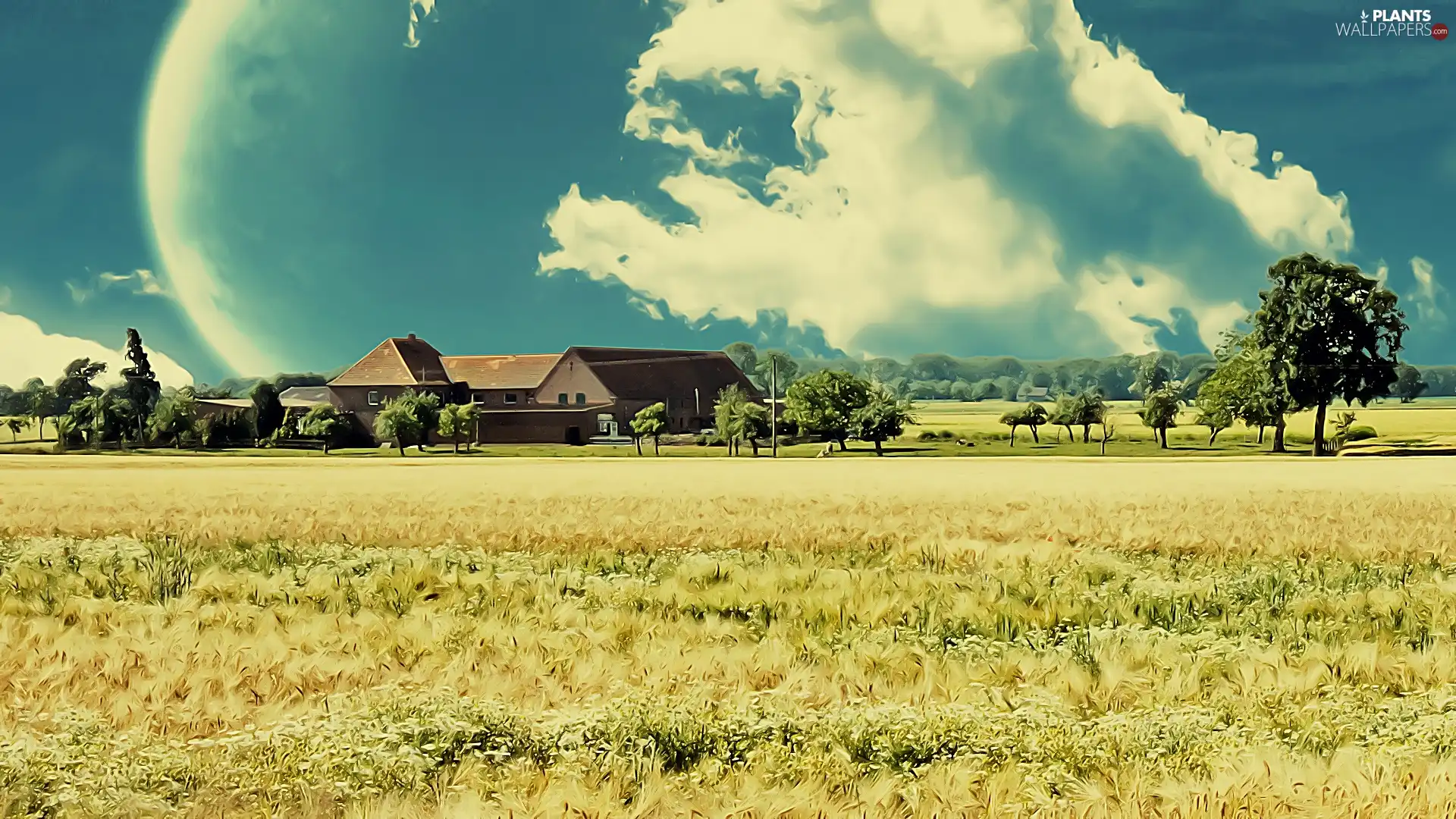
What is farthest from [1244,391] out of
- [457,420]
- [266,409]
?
[266,409]

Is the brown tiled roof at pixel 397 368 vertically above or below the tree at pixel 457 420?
above

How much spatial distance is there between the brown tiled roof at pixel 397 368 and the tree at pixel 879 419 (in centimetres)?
5544

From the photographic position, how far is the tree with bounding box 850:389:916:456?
320 ft

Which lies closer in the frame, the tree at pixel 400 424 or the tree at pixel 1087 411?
the tree at pixel 400 424

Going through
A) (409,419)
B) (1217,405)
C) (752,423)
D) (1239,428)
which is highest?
(409,419)

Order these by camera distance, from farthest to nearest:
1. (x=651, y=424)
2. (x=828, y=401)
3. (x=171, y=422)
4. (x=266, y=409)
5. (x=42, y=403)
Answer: (x=42, y=403) < (x=266, y=409) < (x=171, y=422) < (x=651, y=424) < (x=828, y=401)

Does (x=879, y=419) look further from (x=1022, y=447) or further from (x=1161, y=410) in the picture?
(x=1161, y=410)

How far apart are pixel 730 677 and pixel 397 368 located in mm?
130861

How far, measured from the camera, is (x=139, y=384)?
112125mm

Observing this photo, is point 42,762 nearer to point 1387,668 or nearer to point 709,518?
point 1387,668

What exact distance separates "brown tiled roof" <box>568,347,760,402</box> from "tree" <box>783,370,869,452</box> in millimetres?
29536

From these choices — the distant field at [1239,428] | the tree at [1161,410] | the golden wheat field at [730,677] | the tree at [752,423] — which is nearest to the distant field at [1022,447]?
→ the distant field at [1239,428]

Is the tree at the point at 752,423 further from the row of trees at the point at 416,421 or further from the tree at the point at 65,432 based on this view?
the tree at the point at 65,432

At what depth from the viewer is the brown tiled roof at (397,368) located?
132125mm
